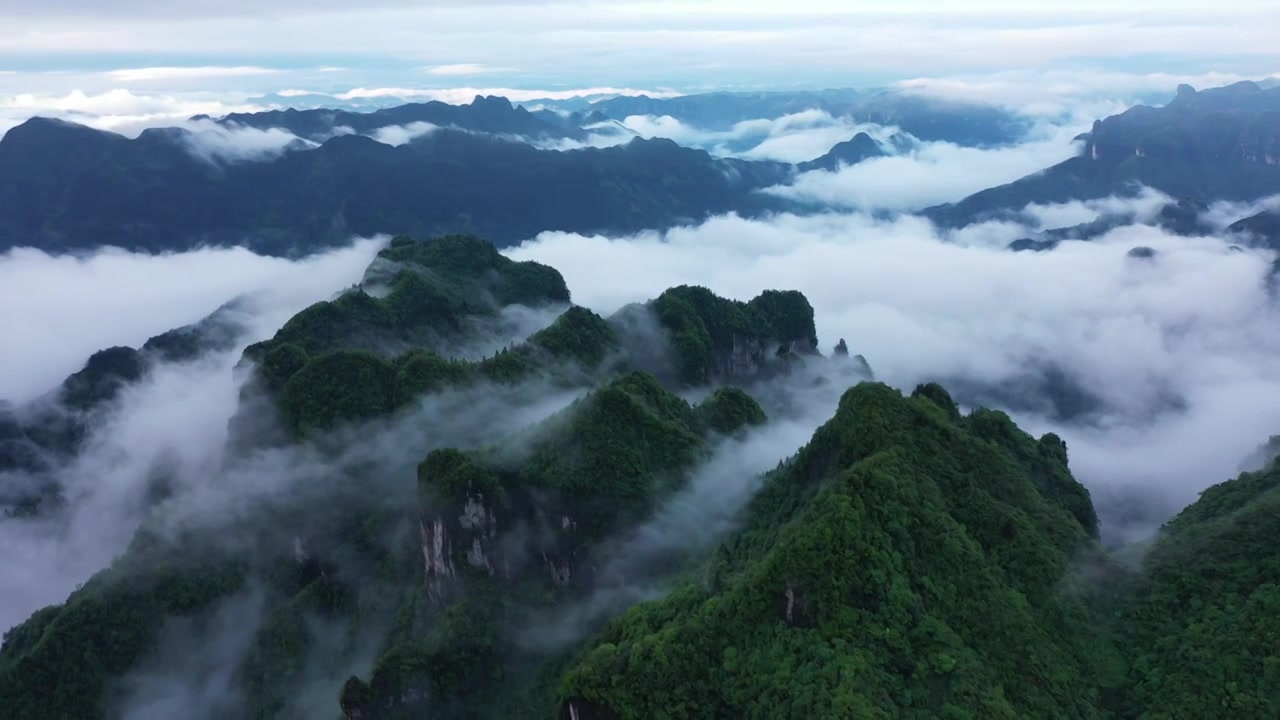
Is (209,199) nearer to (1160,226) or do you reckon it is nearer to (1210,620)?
(1160,226)

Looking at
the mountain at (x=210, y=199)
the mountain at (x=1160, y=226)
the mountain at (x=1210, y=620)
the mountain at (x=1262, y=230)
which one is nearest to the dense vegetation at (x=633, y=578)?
the mountain at (x=1210, y=620)

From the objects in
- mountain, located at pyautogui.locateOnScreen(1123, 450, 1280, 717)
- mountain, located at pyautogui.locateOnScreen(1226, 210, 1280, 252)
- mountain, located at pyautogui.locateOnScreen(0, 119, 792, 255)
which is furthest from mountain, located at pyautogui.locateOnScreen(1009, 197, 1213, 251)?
mountain, located at pyautogui.locateOnScreen(1123, 450, 1280, 717)

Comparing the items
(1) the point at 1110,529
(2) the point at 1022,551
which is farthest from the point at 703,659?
(1) the point at 1110,529

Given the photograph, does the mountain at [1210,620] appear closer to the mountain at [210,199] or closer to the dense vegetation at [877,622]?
the dense vegetation at [877,622]

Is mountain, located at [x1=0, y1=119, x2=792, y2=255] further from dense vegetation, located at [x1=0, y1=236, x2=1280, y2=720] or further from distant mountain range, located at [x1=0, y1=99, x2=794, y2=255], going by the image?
dense vegetation, located at [x1=0, y1=236, x2=1280, y2=720]

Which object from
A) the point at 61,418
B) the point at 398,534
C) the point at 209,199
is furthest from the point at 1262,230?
the point at 209,199

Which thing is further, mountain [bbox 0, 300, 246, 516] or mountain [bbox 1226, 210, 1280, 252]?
mountain [bbox 1226, 210, 1280, 252]

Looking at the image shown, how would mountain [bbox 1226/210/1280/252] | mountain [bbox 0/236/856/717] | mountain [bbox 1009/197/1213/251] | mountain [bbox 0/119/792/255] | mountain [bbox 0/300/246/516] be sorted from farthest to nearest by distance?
mountain [bbox 0/119/792/255], mountain [bbox 1009/197/1213/251], mountain [bbox 1226/210/1280/252], mountain [bbox 0/300/246/516], mountain [bbox 0/236/856/717]

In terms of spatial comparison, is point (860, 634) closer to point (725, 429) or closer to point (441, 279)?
point (725, 429)
